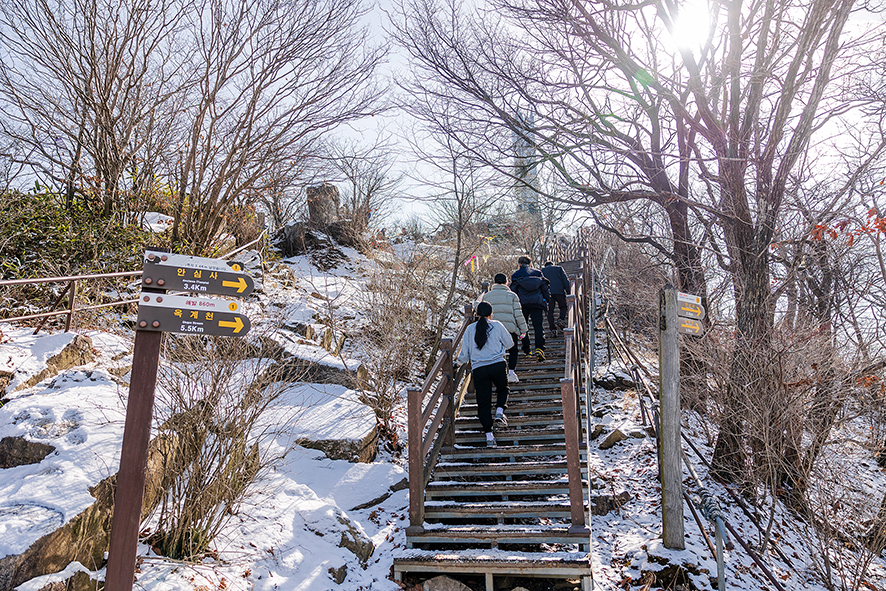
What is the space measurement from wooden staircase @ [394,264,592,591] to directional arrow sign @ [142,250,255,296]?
347 centimetres

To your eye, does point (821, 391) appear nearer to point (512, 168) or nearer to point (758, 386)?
point (758, 386)

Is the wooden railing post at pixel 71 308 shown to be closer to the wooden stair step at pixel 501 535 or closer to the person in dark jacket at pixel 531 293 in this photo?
the wooden stair step at pixel 501 535

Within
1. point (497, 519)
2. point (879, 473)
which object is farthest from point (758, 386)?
point (879, 473)

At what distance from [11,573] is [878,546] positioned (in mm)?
8098

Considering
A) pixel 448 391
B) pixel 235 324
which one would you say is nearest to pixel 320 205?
pixel 448 391

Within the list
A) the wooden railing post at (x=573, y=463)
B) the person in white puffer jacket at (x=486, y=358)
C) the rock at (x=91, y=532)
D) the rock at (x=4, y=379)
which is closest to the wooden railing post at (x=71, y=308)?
the rock at (x=4, y=379)

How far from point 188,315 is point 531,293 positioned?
259 inches

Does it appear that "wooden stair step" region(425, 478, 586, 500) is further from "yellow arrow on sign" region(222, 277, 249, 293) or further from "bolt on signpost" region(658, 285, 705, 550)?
"yellow arrow on sign" region(222, 277, 249, 293)

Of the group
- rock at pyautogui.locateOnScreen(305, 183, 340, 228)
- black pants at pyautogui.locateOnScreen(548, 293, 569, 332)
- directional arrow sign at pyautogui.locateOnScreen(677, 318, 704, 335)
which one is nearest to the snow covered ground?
directional arrow sign at pyautogui.locateOnScreen(677, 318, 704, 335)

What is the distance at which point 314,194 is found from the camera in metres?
20.2

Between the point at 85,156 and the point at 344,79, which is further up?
the point at 344,79

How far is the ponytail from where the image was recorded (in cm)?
651

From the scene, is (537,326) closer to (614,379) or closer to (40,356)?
(614,379)

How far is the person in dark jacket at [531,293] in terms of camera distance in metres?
8.95
